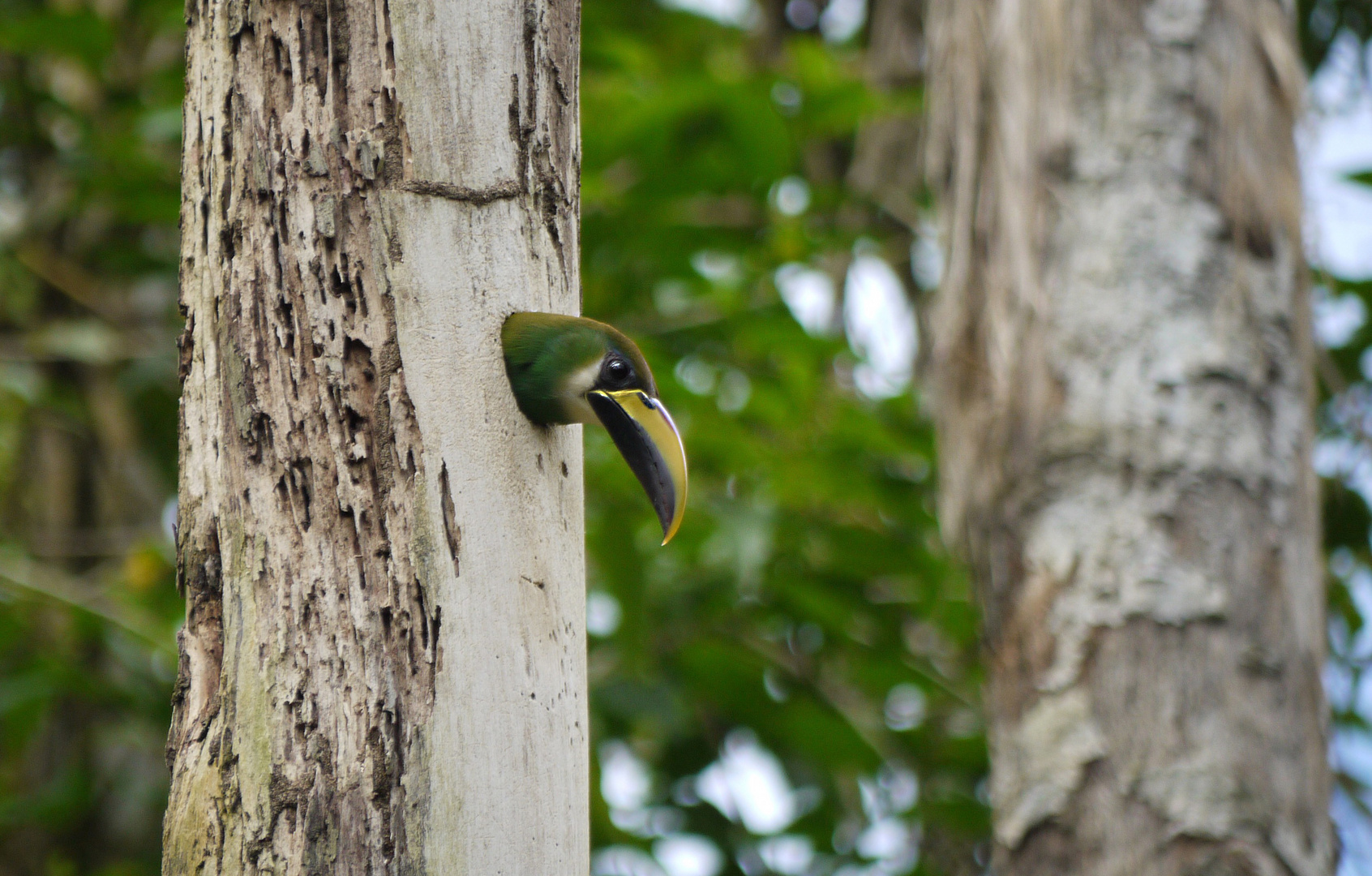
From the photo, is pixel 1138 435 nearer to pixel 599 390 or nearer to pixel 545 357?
pixel 599 390

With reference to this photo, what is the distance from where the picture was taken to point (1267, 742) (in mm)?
2352

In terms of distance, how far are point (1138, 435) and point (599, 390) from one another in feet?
5.20

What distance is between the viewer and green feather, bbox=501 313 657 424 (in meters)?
1.38

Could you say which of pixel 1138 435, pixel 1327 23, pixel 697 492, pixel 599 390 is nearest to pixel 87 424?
pixel 697 492

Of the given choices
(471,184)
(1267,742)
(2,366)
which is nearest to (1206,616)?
(1267,742)

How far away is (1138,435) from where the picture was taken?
2.57 metres

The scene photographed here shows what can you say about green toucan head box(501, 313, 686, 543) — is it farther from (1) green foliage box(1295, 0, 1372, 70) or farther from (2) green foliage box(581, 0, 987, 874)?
(1) green foliage box(1295, 0, 1372, 70)

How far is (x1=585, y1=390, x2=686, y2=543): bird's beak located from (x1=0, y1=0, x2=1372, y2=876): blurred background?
53.9 inches

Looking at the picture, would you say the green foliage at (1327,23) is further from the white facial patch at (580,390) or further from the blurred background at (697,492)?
the white facial patch at (580,390)

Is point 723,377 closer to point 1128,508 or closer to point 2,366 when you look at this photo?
point 1128,508

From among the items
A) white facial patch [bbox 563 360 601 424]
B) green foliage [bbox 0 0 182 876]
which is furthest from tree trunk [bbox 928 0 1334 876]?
green foliage [bbox 0 0 182 876]

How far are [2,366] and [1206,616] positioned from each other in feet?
13.0

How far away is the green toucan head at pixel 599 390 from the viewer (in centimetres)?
138

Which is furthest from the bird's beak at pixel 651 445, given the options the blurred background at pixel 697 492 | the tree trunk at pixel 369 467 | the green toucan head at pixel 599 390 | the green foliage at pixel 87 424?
the green foliage at pixel 87 424
